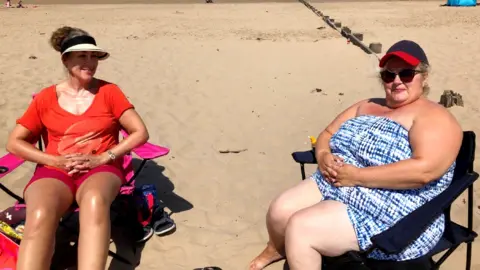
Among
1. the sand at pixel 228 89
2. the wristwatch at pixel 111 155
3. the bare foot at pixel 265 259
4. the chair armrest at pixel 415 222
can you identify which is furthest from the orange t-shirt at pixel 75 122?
the chair armrest at pixel 415 222

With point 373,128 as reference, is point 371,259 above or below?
below

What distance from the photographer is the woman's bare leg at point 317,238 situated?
→ 2502 mm

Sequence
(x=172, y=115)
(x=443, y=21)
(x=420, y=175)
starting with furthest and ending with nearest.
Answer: (x=443, y=21), (x=172, y=115), (x=420, y=175)

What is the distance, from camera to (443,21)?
13289mm

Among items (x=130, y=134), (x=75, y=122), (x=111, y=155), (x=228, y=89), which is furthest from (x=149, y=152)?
(x=228, y=89)

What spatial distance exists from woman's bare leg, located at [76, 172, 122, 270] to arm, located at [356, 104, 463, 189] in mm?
1435

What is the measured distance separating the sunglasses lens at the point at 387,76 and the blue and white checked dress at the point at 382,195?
207mm

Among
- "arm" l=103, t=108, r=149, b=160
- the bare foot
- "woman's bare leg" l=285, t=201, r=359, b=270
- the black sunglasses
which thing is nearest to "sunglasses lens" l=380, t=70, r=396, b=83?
the black sunglasses

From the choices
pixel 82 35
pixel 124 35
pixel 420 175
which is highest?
pixel 82 35

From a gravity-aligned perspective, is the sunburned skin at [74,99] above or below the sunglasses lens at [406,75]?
below

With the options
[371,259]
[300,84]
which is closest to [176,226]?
[371,259]

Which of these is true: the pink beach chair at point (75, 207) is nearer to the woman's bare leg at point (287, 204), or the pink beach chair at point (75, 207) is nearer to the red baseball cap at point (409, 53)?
the woman's bare leg at point (287, 204)

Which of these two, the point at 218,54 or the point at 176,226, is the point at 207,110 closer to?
the point at 176,226

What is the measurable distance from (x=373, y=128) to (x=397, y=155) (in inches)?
8.0
